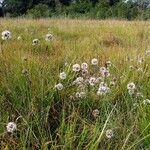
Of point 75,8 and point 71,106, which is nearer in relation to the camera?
point 71,106

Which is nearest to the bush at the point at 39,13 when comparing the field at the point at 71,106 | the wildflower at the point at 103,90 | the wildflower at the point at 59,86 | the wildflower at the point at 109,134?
the field at the point at 71,106

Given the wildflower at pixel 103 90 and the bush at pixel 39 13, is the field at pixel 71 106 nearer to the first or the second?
the wildflower at pixel 103 90

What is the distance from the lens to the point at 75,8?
25.4m

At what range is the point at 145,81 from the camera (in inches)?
132

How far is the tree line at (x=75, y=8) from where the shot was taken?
2033 centimetres

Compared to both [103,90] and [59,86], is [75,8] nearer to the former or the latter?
[59,86]

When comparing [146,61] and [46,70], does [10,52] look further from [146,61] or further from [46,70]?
[146,61]

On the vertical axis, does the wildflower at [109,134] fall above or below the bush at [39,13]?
above

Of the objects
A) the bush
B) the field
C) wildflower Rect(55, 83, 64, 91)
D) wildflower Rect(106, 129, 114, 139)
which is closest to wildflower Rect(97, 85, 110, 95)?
the field

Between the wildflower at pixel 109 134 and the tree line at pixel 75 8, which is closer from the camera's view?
the wildflower at pixel 109 134

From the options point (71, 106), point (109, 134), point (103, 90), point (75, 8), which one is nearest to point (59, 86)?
point (71, 106)

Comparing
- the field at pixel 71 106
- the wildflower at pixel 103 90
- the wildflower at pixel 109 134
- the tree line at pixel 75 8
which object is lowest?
the tree line at pixel 75 8

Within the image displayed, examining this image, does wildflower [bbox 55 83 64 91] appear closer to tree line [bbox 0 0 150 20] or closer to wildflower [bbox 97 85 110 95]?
wildflower [bbox 97 85 110 95]

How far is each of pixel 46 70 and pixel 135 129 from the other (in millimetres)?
1111
